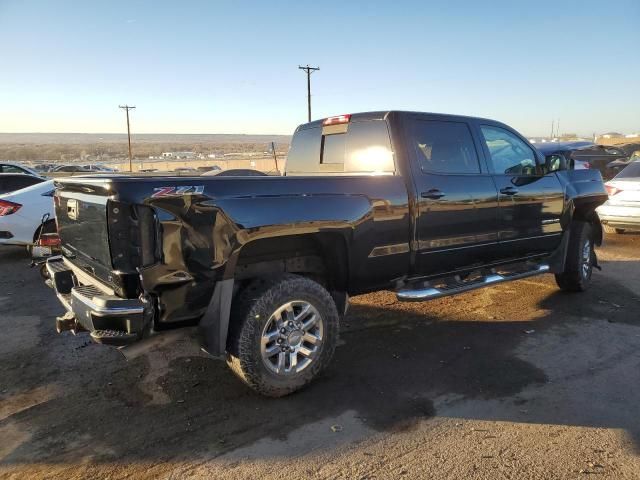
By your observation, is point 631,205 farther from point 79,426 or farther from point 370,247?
point 79,426

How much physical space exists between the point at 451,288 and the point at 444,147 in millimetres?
1313

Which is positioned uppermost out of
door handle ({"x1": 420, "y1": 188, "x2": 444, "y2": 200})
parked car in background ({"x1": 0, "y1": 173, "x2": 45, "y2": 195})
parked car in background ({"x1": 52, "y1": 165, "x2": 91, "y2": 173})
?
door handle ({"x1": 420, "y1": 188, "x2": 444, "y2": 200})

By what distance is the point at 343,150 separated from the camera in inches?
191

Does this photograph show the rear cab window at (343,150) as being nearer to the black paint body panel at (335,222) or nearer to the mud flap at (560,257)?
the black paint body panel at (335,222)

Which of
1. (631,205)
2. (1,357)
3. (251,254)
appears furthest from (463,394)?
(631,205)

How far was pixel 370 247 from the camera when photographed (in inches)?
157

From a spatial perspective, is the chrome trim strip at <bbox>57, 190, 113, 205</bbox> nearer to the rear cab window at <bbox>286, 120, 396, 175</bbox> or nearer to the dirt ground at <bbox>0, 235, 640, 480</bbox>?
the dirt ground at <bbox>0, 235, 640, 480</bbox>

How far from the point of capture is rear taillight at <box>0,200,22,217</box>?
8047 millimetres

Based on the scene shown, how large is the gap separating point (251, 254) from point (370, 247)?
3.22ft

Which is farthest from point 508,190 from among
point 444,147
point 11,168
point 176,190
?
point 11,168

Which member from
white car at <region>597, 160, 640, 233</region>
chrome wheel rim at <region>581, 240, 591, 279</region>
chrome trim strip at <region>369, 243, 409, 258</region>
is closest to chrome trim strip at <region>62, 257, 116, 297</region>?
chrome trim strip at <region>369, 243, 409, 258</region>

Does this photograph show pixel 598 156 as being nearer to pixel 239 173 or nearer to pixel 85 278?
pixel 239 173

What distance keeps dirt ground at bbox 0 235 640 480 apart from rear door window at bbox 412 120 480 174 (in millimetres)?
1606

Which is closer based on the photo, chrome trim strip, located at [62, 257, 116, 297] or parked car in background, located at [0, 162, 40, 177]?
chrome trim strip, located at [62, 257, 116, 297]
